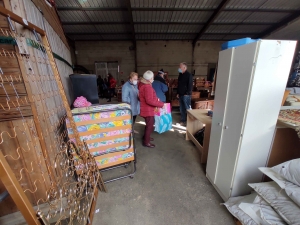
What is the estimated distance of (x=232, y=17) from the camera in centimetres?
557

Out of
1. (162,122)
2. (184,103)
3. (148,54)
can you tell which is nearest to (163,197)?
(162,122)

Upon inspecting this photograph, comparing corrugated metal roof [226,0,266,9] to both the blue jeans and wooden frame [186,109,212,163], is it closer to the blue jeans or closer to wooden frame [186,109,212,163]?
the blue jeans

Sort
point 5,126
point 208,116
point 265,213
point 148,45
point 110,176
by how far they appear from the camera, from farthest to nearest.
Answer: point 148,45, point 208,116, point 110,176, point 5,126, point 265,213

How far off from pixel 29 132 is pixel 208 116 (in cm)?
233

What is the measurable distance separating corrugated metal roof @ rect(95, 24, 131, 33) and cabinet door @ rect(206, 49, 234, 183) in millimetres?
6067

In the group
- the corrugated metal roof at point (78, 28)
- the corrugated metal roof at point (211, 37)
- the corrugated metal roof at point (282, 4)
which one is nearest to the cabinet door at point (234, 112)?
the corrugated metal roof at point (282, 4)

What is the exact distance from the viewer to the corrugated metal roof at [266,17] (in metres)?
5.39

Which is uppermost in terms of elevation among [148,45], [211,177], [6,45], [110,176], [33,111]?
[148,45]

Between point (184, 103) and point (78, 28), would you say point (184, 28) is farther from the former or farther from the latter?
point (78, 28)

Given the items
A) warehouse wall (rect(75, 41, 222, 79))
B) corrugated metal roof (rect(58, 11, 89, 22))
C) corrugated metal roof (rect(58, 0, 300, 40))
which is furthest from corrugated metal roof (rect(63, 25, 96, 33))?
warehouse wall (rect(75, 41, 222, 79))

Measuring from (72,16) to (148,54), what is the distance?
13.3ft

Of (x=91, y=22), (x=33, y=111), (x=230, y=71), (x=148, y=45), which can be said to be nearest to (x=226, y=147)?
(x=230, y=71)

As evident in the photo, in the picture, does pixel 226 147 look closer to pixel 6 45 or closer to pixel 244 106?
pixel 244 106

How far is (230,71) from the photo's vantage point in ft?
4.15
